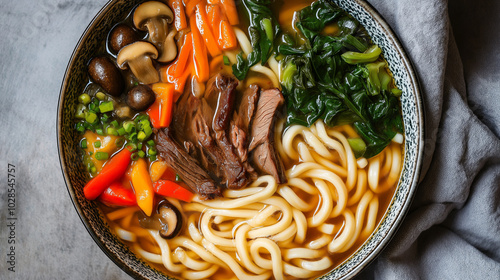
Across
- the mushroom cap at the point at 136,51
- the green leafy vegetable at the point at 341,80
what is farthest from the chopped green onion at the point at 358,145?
the mushroom cap at the point at 136,51

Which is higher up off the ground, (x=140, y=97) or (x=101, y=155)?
(x=140, y=97)

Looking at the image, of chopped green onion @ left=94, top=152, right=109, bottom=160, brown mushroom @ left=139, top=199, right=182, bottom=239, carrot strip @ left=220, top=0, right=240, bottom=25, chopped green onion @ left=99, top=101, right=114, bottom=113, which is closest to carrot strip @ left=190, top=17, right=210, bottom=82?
carrot strip @ left=220, top=0, right=240, bottom=25

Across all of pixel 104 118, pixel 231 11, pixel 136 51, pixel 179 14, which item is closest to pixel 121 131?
pixel 104 118

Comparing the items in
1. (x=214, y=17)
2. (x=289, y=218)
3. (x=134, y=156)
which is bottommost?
(x=289, y=218)

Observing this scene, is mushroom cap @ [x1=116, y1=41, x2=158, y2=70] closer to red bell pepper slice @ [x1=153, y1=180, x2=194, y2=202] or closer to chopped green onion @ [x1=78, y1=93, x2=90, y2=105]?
chopped green onion @ [x1=78, y1=93, x2=90, y2=105]

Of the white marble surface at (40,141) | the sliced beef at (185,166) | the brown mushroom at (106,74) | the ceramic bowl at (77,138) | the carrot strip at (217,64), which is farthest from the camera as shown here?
the white marble surface at (40,141)

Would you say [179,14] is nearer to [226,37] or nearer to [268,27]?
[226,37]

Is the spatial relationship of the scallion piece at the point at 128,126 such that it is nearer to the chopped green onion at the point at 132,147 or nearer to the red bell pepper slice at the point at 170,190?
the chopped green onion at the point at 132,147

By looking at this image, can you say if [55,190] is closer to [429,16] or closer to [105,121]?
[105,121]
